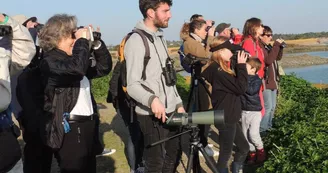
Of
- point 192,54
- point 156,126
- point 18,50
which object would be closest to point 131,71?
point 156,126

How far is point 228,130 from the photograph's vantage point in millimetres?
4285

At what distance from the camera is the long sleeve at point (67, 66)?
3359 mm

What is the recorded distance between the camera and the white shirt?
3.64 m

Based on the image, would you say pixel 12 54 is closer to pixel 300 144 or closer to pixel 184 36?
pixel 300 144

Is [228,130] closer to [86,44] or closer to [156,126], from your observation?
[156,126]

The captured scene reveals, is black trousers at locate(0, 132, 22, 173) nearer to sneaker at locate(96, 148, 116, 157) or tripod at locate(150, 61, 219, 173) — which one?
tripod at locate(150, 61, 219, 173)

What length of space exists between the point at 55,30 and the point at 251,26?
3.22 m

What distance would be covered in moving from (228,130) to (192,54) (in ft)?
5.33

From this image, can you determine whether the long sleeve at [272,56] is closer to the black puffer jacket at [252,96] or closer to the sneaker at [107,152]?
the black puffer jacket at [252,96]

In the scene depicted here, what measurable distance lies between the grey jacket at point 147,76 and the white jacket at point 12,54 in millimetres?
860

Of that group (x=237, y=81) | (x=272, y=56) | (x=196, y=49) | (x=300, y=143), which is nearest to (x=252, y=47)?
(x=272, y=56)

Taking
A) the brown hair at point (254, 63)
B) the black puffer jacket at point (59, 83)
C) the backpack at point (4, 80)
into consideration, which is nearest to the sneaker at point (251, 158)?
the brown hair at point (254, 63)

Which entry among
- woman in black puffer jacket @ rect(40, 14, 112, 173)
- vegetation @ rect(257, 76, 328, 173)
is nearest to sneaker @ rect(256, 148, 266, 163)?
vegetation @ rect(257, 76, 328, 173)

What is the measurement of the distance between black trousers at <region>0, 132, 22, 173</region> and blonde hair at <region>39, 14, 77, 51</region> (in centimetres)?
95
